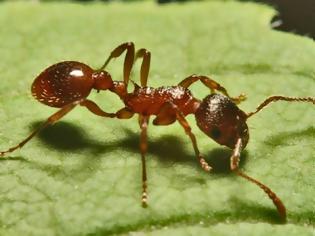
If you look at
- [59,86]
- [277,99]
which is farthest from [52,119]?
[277,99]

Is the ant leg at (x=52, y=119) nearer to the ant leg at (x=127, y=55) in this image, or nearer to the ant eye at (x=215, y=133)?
the ant leg at (x=127, y=55)

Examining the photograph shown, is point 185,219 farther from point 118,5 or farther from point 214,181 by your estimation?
point 118,5

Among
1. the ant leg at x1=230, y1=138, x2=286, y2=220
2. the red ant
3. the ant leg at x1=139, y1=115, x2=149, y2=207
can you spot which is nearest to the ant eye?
the red ant

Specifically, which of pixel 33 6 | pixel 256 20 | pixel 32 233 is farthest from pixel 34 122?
pixel 256 20

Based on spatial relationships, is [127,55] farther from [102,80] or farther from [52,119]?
[52,119]

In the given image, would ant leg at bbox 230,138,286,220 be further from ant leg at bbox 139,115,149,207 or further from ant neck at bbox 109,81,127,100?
ant neck at bbox 109,81,127,100

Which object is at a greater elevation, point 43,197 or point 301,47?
point 301,47

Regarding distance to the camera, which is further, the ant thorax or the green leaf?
the ant thorax
